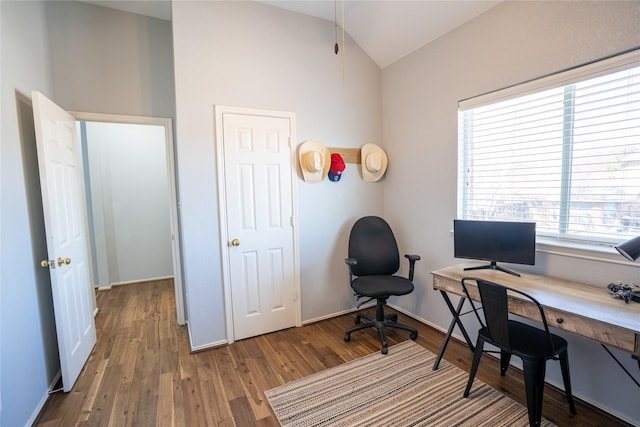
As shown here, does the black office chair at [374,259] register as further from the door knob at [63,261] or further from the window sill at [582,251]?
the door knob at [63,261]

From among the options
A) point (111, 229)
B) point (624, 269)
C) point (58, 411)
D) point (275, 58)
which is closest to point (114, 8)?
point (275, 58)

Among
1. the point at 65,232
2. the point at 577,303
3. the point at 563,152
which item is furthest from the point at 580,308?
the point at 65,232

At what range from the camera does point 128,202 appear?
4.50 metres

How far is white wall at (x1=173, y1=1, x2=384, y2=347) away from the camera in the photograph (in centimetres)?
249

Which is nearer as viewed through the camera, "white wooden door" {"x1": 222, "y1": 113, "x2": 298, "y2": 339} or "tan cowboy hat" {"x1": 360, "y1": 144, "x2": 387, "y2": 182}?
"white wooden door" {"x1": 222, "y1": 113, "x2": 298, "y2": 339}

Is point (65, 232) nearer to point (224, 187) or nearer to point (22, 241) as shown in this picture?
point (22, 241)

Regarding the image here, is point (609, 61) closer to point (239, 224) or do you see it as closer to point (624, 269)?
point (624, 269)

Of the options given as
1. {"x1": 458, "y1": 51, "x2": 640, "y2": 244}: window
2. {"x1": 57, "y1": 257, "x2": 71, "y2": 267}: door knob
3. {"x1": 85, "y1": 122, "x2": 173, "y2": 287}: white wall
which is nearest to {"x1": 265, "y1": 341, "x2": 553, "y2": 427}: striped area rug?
{"x1": 458, "y1": 51, "x2": 640, "y2": 244}: window

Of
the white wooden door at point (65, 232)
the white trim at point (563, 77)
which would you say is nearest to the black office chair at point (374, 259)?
the white trim at point (563, 77)

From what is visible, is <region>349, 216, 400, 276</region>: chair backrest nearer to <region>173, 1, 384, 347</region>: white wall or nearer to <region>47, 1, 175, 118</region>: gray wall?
<region>173, 1, 384, 347</region>: white wall

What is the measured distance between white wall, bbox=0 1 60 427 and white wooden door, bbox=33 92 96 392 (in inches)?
4.2

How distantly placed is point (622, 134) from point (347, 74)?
7.63 ft

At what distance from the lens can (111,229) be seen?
4406 mm

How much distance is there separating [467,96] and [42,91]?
3423 millimetres
